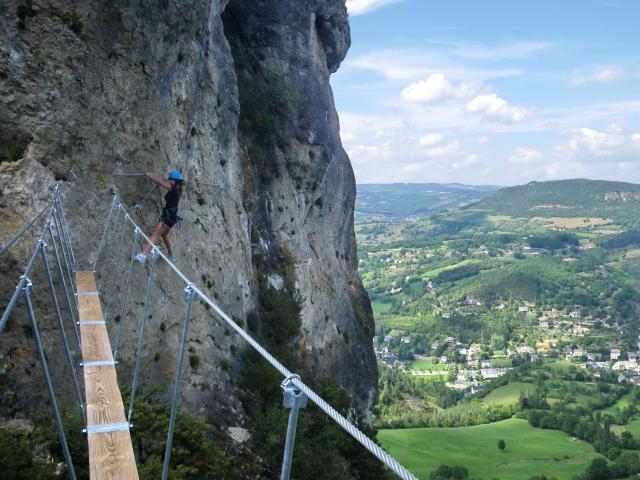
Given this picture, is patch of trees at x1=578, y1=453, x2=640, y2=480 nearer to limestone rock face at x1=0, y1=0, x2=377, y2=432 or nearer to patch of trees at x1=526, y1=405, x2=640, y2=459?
patch of trees at x1=526, y1=405, x2=640, y2=459

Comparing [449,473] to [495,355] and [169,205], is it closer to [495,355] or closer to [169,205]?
[169,205]

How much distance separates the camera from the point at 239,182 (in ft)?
77.1

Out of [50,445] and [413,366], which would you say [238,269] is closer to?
[50,445]

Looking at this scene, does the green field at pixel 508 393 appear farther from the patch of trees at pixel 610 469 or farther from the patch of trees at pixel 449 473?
the patch of trees at pixel 449 473

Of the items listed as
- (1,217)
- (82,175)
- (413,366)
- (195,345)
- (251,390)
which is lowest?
(413,366)

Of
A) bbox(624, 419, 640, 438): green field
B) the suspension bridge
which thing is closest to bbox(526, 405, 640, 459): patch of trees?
bbox(624, 419, 640, 438): green field

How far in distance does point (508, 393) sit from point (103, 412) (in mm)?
136548

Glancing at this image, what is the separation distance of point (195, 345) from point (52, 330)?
6161 mm

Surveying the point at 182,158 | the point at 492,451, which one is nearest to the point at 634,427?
the point at 492,451

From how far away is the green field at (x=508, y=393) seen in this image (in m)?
125

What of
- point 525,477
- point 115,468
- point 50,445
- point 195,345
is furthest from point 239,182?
point 525,477

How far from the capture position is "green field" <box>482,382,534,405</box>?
125 m

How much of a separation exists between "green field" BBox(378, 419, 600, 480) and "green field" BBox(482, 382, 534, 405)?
74.4 feet

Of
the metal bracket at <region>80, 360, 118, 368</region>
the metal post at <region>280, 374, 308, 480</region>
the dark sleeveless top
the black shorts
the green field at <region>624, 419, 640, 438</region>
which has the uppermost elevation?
the dark sleeveless top
